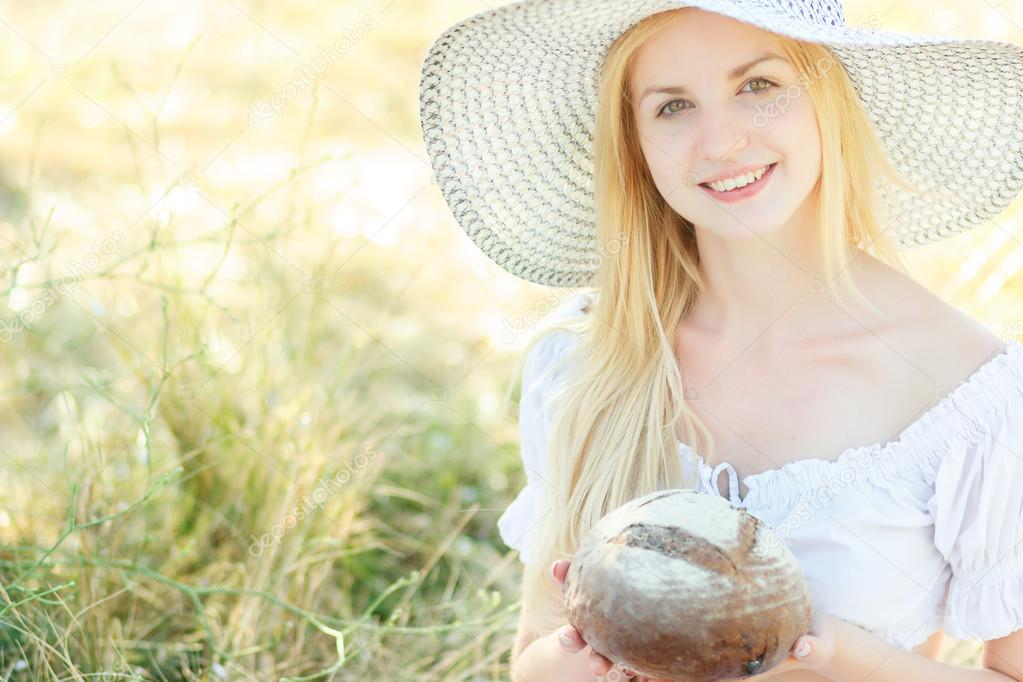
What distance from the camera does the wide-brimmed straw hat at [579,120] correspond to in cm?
203

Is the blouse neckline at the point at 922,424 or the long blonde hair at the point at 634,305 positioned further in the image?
the long blonde hair at the point at 634,305

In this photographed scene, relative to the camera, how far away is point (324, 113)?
19.7 ft

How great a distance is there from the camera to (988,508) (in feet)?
6.14

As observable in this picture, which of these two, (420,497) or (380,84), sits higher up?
(380,84)

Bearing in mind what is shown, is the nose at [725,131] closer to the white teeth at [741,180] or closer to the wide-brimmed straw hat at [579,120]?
the white teeth at [741,180]

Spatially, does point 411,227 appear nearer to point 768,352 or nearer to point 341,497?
point 341,497

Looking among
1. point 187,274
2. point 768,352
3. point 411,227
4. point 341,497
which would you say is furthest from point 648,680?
point 411,227

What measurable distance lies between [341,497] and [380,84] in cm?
352

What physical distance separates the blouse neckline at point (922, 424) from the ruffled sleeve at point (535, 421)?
1.60ft
